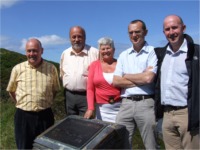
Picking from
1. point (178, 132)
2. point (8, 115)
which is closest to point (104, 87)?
point (178, 132)

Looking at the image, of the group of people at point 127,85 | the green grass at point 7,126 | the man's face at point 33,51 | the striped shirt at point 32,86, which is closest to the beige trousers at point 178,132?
the group of people at point 127,85

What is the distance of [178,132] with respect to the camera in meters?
4.05

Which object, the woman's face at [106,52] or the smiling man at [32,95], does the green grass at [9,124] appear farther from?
the woman's face at [106,52]

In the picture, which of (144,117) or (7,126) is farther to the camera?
(7,126)

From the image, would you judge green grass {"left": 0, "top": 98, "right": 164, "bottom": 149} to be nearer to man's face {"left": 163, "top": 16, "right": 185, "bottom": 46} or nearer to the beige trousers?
the beige trousers

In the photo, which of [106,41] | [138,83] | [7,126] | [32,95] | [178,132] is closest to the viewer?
[178,132]

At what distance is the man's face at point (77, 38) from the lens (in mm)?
5172

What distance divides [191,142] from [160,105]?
554 millimetres

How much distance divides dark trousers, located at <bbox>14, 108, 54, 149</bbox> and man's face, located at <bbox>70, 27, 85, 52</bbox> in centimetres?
105

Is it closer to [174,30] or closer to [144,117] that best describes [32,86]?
[144,117]

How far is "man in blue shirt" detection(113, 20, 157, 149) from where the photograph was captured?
4152mm

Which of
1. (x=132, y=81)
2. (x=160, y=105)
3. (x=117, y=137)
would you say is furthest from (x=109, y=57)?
(x=117, y=137)

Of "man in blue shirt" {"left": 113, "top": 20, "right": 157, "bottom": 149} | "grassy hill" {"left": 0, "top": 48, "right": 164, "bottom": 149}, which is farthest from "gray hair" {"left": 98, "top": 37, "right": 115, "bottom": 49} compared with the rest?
"grassy hill" {"left": 0, "top": 48, "right": 164, "bottom": 149}

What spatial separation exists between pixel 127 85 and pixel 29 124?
5.31ft
